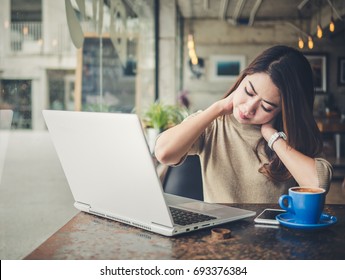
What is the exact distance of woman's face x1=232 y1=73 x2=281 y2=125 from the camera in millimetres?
1555

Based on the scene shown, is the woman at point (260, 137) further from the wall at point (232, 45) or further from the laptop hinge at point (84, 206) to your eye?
the wall at point (232, 45)

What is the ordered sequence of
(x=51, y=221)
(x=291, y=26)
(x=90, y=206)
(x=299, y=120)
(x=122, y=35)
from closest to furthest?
(x=90, y=206) → (x=299, y=120) → (x=51, y=221) → (x=122, y=35) → (x=291, y=26)

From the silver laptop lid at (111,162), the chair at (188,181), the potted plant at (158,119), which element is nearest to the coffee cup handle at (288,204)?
the silver laptop lid at (111,162)

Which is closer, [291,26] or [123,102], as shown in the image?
[123,102]

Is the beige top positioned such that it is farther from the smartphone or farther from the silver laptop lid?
the silver laptop lid

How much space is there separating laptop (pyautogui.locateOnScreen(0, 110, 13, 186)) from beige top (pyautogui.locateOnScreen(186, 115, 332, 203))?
2.32 ft

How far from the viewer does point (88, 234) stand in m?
1.04

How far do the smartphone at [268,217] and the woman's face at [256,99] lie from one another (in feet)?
1.42

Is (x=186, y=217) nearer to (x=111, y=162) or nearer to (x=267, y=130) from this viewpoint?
(x=111, y=162)

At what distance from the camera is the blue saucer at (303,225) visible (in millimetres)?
1057

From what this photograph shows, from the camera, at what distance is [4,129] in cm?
176
